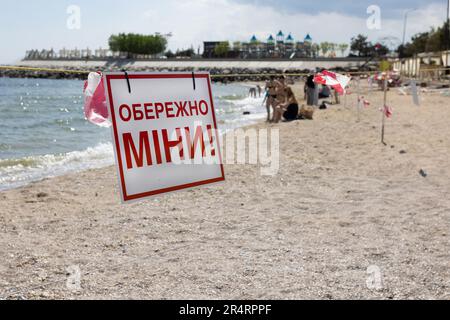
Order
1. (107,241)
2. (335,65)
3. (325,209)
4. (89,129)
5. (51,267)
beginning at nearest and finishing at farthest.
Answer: (51,267), (107,241), (325,209), (89,129), (335,65)

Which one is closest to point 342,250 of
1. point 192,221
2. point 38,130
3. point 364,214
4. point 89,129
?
Result: point 364,214

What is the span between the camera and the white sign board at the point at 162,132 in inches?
99.6

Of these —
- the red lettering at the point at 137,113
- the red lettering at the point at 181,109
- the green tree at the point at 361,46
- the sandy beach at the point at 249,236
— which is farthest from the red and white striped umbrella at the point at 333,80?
the green tree at the point at 361,46

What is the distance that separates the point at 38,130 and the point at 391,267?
740 inches

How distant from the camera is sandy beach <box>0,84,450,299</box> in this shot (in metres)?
4.59

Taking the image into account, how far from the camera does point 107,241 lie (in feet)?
19.6

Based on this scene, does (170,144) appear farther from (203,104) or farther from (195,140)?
(203,104)

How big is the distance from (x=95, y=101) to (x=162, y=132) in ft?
2.18

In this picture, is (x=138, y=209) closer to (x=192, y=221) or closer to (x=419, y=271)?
(x=192, y=221)

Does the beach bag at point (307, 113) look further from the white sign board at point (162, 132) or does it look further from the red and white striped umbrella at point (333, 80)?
the white sign board at point (162, 132)

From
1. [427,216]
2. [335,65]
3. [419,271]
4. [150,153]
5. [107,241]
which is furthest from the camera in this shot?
[335,65]

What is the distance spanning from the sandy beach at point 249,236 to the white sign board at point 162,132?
6.48 feet

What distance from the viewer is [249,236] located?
6.01 metres

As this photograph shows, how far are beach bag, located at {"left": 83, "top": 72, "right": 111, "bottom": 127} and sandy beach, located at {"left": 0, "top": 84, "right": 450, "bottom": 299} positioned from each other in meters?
1.96
